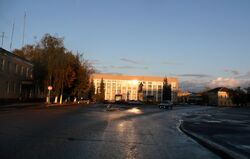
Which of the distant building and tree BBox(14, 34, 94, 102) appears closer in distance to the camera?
the distant building

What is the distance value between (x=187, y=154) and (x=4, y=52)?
5211 cm

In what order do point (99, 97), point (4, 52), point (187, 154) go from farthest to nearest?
point (99, 97)
point (4, 52)
point (187, 154)

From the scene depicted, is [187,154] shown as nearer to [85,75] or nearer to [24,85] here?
[24,85]

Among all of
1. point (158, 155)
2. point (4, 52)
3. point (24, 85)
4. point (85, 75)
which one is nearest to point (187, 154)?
point (158, 155)

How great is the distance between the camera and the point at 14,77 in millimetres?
66312

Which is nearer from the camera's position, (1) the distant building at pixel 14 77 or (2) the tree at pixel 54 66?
(1) the distant building at pixel 14 77

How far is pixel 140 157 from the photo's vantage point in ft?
35.1

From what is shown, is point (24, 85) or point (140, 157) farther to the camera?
point (24, 85)

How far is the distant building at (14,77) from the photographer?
60.4 m

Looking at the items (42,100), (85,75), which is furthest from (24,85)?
(85,75)

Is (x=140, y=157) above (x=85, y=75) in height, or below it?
below

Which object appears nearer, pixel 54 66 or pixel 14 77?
pixel 14 77

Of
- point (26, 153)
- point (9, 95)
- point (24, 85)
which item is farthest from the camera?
point (24, 85)

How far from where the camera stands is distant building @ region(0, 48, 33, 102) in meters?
60.4
